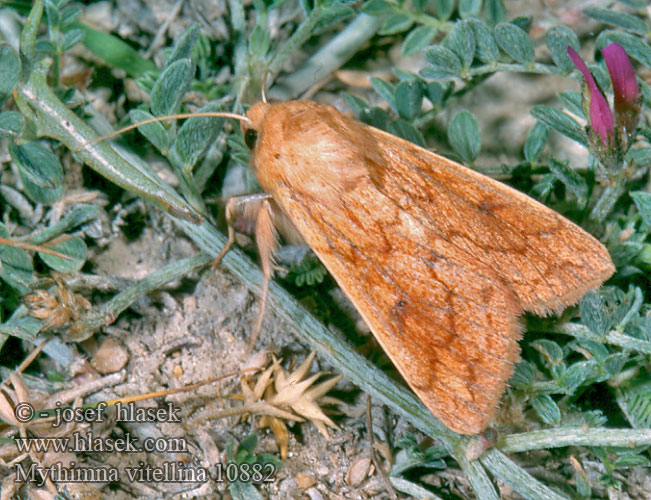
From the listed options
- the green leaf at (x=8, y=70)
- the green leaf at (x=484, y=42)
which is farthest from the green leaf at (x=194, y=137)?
the green leaf at (x=484, y=42)

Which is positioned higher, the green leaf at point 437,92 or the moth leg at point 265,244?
the green leaf at point 437,92

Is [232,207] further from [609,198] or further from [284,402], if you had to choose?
[609,198]

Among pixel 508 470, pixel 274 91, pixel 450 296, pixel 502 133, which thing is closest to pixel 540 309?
pixel 450 296

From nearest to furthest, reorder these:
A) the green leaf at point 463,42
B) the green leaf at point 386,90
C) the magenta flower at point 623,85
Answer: the magenta flower at point 623,85 < the green leaf at point 463,42 < the green leaf at point 386,90

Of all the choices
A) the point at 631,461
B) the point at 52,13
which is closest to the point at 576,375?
the point at 631,461

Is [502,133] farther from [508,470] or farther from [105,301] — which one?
[105,301]

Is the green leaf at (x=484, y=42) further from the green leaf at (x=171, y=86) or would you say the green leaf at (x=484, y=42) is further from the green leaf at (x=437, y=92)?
the green leaf at (x=171, y=86)
